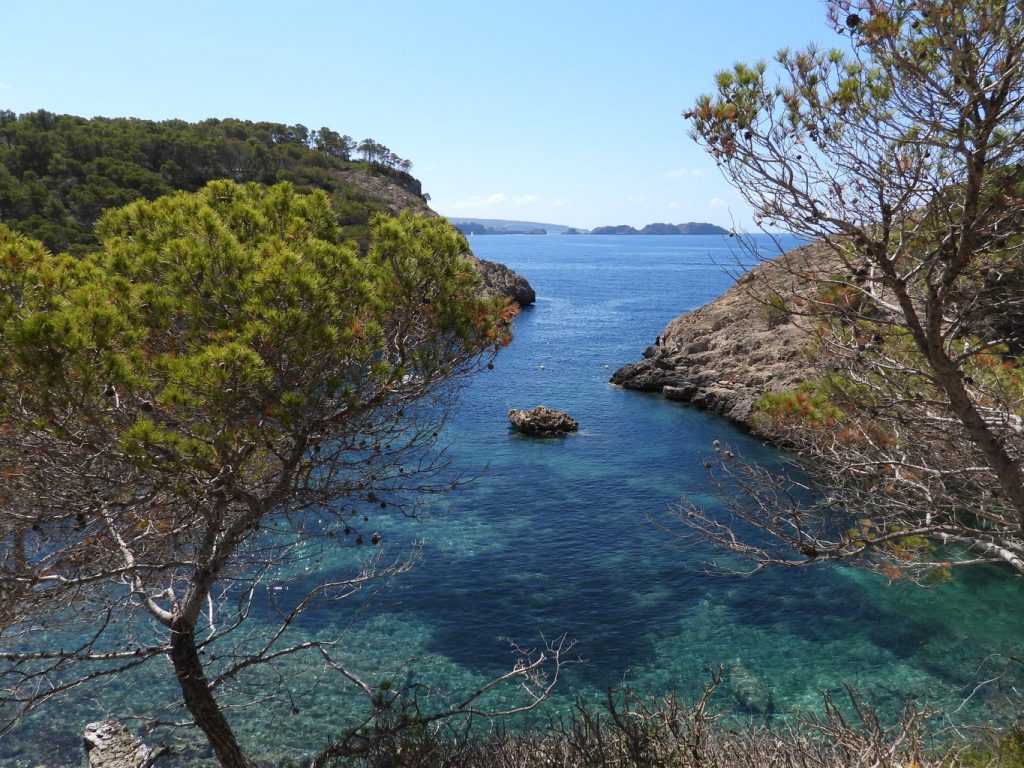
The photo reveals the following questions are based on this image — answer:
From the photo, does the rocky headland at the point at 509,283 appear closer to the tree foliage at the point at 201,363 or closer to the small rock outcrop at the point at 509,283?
the small rock outcrop at the point at 509,283

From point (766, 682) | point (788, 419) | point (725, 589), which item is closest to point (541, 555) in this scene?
point (725, 589)

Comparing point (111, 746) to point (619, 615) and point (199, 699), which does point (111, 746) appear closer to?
point (199, 699)

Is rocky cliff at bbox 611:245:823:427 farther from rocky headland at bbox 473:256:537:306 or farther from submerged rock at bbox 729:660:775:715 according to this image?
rocky headland at bbox 473:256:537:306

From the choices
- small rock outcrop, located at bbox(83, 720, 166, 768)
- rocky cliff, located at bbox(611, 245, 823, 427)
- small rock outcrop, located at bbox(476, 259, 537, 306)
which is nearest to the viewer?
small rock outcrop, located at bbox(83, 720, 166, 768)

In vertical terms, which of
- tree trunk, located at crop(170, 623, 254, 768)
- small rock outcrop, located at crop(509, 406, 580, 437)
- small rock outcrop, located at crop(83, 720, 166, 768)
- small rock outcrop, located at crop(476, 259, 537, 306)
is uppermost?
small rock outcrop, located at crop(476, 259, 537, 306)

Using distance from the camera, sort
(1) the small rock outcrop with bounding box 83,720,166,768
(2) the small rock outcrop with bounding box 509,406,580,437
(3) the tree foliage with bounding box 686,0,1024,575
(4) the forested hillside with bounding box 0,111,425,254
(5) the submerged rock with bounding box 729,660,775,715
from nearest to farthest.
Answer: (3) the tree foliage with bounding box 686,0,1024,575
(1) the small rock outcrop with bounding box 83,720,166,768
(5) the submerged rock with bounding box 729,660,775,715
(2) the small rock outcrop with bounding box 509,406,580,437
(4) the forested hillside with bounding box 0,111,425,254

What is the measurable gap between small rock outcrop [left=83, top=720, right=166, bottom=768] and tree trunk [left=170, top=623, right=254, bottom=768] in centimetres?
566

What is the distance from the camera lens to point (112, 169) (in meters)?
53.6

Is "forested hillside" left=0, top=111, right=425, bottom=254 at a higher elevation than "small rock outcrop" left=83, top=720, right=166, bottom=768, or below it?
higher

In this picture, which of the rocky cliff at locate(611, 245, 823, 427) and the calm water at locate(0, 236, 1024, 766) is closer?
the calm water at locate(0, 236, 1024, 766)

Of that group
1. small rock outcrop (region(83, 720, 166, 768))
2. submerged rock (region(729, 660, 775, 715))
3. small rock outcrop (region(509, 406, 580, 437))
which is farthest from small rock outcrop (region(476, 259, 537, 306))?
small rock outcrop (region(83, 720, 166, 768))

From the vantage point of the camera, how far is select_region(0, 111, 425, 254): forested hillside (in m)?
45.8

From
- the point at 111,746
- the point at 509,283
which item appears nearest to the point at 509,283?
the point at 509,283

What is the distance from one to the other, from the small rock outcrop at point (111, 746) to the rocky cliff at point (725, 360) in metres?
33.2
